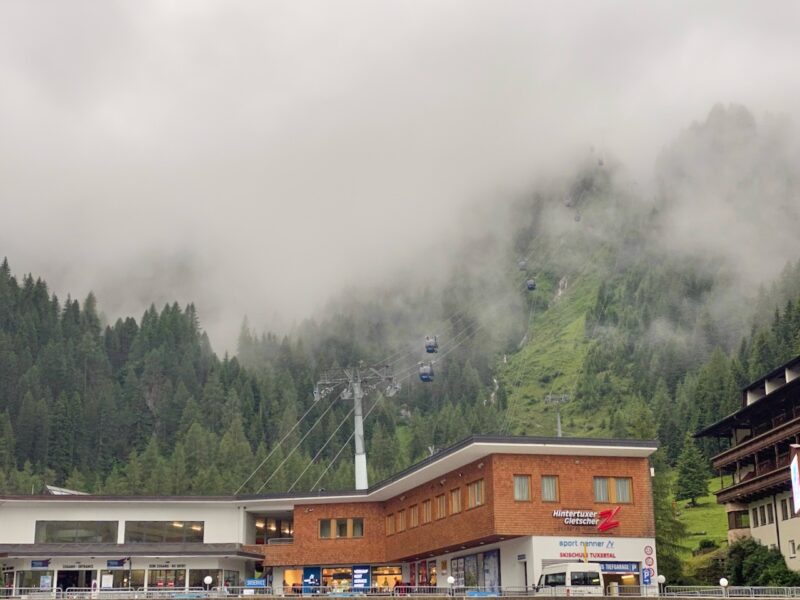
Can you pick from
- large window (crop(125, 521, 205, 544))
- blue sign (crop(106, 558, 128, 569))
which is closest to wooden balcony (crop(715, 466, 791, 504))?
large window (crop(125, 521, 205, 544))

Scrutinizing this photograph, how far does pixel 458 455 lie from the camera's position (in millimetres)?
55500

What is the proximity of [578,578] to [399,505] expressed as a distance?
24.0 meters

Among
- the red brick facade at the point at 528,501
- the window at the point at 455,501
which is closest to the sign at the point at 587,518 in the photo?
the red brick facade at the point at 528,501

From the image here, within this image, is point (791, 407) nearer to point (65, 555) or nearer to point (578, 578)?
point (578, 578)

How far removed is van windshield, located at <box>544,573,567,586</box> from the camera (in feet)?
158

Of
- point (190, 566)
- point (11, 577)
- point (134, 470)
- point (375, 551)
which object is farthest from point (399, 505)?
point (134, 470)

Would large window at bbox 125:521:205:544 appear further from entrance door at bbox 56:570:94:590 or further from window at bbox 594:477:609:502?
window at bbox 594:477:609:502

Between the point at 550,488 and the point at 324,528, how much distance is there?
24.4m

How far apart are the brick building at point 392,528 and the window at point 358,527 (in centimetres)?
10

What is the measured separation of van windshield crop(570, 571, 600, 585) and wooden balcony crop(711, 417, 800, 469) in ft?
91.1

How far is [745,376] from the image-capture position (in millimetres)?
162875

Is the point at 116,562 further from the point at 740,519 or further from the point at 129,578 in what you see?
the point at 740,519

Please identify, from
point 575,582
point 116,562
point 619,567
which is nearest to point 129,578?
point 116,562

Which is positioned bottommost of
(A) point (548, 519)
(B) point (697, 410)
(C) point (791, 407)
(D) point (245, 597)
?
(D) point (245, 597)
